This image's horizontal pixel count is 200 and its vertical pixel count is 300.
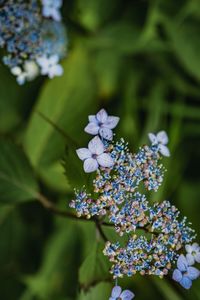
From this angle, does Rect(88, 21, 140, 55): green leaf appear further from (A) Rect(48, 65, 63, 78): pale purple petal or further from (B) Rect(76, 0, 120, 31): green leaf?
(A) Rect(48, 65, 63, 78): pale purple petal

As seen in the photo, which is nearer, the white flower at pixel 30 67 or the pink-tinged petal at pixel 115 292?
the pink-tinged petal at pixel 115 292

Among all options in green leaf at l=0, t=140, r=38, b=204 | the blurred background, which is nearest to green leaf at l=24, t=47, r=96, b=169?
the blurred background

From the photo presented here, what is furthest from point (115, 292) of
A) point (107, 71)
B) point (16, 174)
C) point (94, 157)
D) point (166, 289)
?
point (107, 71)

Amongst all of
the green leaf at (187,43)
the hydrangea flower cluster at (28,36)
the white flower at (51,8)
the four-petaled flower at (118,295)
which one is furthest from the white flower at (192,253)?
the green leaf at (187,43)

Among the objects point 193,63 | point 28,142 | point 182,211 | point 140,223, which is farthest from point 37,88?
point 140,223

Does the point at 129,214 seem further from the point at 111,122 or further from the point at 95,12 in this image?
the point at 95,12

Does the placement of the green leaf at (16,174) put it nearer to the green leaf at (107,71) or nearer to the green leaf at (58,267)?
the green leaf at (58,267)

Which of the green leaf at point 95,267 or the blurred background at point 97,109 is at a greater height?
the blurred background at point 97,109
